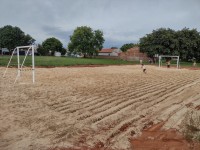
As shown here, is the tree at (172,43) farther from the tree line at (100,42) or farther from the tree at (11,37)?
the tree at (11,37)

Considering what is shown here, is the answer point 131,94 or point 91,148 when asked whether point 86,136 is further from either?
point 131,94

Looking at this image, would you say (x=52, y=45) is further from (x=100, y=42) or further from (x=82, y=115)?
(x=82, y=115)

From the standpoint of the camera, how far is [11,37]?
93125 mm

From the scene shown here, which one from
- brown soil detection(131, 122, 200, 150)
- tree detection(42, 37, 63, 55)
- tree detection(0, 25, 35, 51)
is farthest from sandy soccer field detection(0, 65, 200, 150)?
tree detection(42, 37, 63, 55)

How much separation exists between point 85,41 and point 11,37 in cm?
2501

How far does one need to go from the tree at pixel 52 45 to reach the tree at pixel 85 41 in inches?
1013

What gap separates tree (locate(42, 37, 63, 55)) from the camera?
118 meters

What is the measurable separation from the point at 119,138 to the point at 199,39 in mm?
64334

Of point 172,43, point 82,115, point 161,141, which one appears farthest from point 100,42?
point 161,141

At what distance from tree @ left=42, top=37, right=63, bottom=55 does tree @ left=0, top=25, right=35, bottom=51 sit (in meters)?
17.6

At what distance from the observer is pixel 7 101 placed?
31.5 ft

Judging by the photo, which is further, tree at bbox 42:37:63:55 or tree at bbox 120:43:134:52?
tree at bbox 120:43:134:52

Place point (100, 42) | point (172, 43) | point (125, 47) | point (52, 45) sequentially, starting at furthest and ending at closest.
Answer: point (125, 47)
point (52, 45)
point (100, 42)
point (172, 43)

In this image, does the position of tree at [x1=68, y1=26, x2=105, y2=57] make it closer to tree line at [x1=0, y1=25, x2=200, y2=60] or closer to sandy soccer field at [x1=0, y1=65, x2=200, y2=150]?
tree line at [x1=0, y1=25, x2=200, y2=60]
